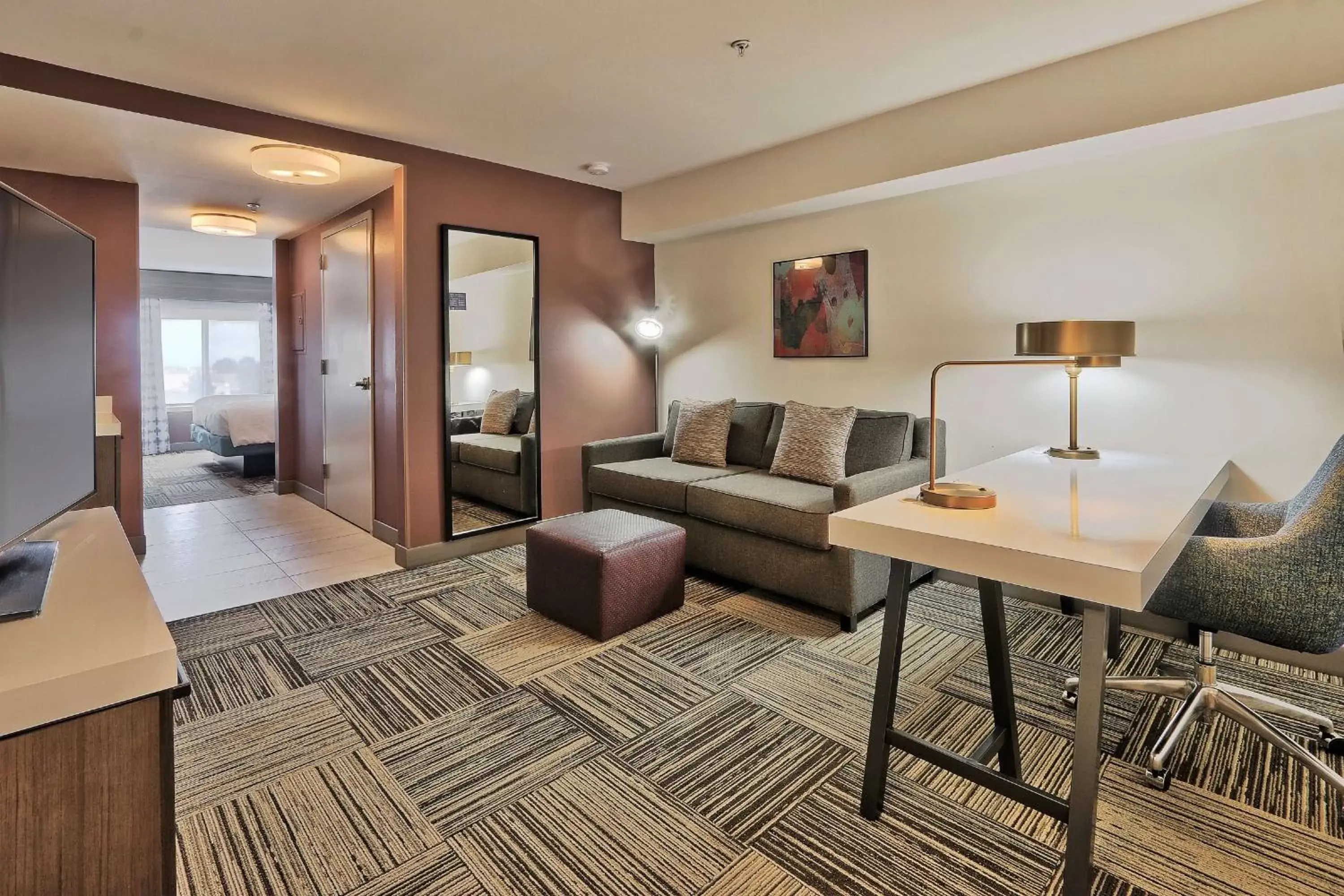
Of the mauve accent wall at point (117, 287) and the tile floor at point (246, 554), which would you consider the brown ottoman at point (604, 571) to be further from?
the mauve accent wall at point (117, 287)

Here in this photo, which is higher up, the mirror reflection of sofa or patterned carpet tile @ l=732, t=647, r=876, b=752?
the mirror reflection of sofa

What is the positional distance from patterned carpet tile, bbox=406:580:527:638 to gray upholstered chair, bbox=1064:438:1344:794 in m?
2.43

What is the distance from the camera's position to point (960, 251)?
3547 mm

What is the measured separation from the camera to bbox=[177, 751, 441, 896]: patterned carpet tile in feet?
5.13

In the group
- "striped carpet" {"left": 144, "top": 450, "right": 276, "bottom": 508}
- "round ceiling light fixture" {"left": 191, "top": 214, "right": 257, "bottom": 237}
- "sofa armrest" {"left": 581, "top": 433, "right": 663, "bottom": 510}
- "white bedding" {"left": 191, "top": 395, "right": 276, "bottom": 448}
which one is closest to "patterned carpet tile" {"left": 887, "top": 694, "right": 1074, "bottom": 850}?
"sofa armrest" {"left": 581, "top": 433, "right": 663, "bottom": 510}

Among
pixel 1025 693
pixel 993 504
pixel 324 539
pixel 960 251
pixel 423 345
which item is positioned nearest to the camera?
pixel 993 504

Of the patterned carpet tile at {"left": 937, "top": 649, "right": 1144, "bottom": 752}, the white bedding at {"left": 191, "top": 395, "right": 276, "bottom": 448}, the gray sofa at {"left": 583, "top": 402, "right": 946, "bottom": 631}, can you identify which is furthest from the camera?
the white bedding at {"left": 191, "top": 395, "right": 276, "bottom": 448}

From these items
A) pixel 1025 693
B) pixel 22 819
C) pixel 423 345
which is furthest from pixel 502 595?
pixel 22 819

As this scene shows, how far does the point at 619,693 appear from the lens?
2.44 meters

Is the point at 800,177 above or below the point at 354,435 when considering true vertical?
above

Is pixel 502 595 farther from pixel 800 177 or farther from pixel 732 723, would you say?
pixel 800 177

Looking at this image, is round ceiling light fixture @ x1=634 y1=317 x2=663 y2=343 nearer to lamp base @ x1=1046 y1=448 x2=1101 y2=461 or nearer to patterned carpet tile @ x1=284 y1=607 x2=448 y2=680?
patterned carpet tile @ x1=284 y1=607 x2=448 y2=680

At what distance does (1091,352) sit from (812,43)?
166cm

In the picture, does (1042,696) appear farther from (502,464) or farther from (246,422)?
(246,422)
